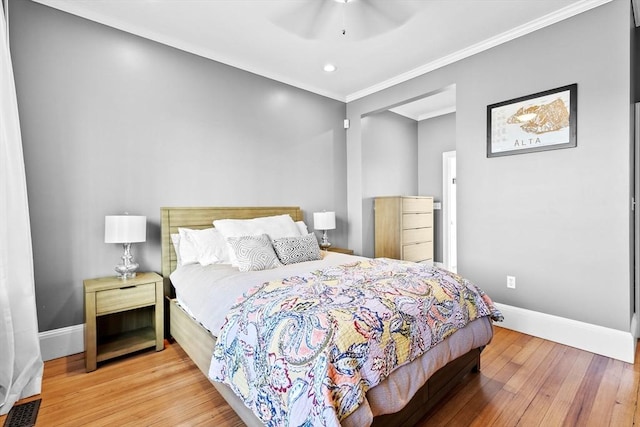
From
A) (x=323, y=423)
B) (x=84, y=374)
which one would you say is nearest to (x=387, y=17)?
(x=323, y=423)

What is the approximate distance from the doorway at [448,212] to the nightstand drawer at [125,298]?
4.42m

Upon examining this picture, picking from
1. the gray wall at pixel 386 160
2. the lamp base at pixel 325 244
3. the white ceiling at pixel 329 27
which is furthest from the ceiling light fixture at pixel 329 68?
the lamp base at pixel 325 244

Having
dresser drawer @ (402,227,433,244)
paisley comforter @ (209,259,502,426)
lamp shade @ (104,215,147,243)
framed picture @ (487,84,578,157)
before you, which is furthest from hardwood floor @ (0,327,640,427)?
dresser drawer @ (402,227,433,244)

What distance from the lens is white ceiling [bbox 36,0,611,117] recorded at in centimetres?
244

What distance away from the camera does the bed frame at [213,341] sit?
1.55m

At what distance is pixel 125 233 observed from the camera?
2369mm

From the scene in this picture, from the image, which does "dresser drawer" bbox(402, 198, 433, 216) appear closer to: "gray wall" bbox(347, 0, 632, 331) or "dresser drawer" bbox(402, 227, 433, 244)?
"dresser drawer" bbox(402, 227, 433, 244)

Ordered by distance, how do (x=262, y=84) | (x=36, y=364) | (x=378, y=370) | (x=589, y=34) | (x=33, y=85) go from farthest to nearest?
(x=262, y=84) < (x=589, y=34) < (x=33, y=85) < (x=36, y=364) < (x=378, y=370)

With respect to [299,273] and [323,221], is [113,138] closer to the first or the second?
[299,273]

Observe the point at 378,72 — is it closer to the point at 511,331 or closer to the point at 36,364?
the point at 511,331

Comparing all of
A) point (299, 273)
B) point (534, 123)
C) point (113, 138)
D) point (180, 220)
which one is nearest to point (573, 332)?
point (534, 123)

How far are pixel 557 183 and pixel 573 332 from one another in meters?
1.23

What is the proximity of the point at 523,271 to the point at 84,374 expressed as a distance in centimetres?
360

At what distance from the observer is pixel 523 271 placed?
2850 mm
